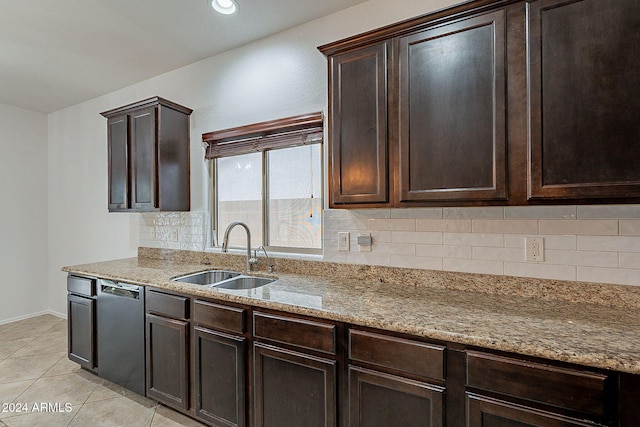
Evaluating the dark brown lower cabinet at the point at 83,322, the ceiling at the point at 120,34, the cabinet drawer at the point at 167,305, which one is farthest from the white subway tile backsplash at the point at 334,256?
the dark brown lower cabinet at the point at 83,322

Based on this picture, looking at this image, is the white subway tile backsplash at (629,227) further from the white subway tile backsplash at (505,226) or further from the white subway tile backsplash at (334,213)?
the white subway tile backsplash at (334,213)

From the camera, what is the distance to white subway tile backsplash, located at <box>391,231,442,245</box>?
76.2 inches

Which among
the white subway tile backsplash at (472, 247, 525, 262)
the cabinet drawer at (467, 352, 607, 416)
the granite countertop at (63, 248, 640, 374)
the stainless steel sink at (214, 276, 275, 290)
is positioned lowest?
the cabinet drawer at (467, 352, 607, 416)

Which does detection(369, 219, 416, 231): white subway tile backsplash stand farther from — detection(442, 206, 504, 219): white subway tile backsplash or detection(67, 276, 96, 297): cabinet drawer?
detection(67, 276, 96, 297): cabinet drawer

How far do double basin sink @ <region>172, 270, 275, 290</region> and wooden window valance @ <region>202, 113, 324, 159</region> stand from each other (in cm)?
106

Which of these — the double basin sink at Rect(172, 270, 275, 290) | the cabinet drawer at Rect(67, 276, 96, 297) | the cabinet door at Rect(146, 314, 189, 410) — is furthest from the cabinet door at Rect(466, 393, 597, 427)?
the cabinet drawer at Rect(67, 276, 96, 297)

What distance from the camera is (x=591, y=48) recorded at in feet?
4.25

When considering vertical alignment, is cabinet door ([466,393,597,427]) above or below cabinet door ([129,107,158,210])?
below

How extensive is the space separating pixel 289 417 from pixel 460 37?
209 cm

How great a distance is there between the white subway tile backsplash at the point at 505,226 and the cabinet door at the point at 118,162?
2951mm

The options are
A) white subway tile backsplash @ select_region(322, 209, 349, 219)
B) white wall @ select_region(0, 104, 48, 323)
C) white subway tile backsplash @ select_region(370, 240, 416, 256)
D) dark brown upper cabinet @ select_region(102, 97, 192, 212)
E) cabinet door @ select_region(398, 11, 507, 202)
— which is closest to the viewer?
cabinet door @ select_region(398, 11, 507, 202)

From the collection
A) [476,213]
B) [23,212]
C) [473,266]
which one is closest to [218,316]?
[473,266]

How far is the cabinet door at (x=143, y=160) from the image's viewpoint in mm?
2785

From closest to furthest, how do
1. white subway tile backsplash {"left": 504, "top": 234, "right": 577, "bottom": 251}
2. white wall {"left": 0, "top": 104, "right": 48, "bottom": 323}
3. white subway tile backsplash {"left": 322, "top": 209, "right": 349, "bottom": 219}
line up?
white subway tile backsplash {"left": 504, "top": 234, "right": 577, "bottom": 251}
white subway tile backsplash {"left": 322, "top": 209, "right": 349, "bottom": 219}
white wall {"left": 0, "top": 104, "right": 48, "bottom": 323}
